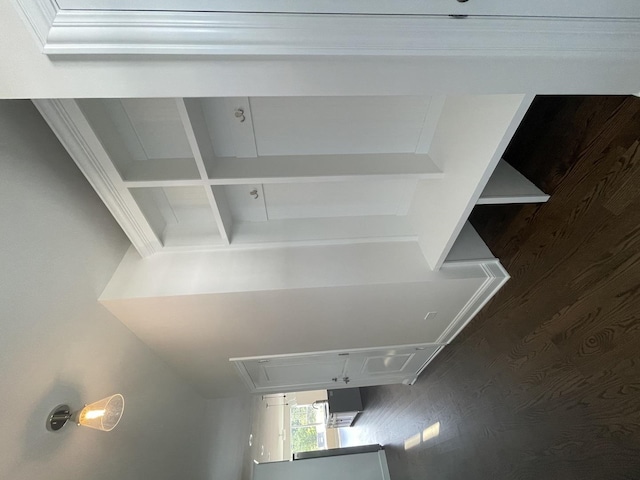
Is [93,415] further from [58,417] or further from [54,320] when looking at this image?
[54,320]

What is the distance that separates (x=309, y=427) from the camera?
7781mm

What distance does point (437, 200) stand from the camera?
1418mm

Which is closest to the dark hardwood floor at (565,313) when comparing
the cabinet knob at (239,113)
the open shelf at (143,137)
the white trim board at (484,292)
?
the white trim board at (484,292)

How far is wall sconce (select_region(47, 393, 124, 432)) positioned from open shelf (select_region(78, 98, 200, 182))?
91 centimetres

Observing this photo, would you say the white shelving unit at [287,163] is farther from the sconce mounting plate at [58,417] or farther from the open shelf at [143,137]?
the sconce mounting plate at [58,417]

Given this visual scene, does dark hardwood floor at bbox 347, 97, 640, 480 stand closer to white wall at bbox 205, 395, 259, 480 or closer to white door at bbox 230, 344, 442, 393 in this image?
white door at bbox 230, 344, 442, 393

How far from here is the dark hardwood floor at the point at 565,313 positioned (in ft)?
3.63

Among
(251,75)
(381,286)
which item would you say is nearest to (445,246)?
(381,286)

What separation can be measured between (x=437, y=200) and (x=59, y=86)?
1.42 meters

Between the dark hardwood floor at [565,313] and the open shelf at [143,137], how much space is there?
5.37 feet

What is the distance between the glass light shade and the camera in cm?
109

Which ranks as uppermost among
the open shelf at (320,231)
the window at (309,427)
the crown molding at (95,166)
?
the window at (309,427)

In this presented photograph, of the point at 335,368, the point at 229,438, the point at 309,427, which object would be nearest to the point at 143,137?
the point at 335,368

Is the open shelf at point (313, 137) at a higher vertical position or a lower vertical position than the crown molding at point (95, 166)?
higher
